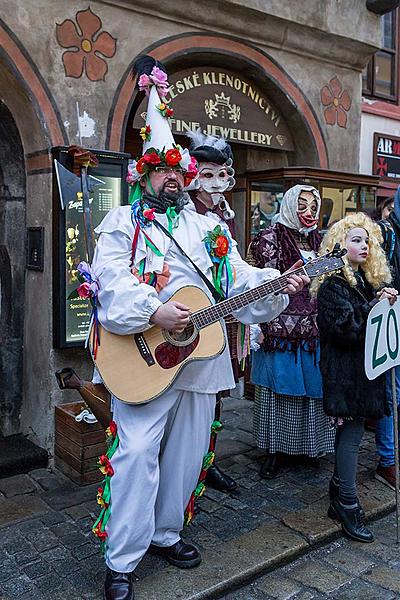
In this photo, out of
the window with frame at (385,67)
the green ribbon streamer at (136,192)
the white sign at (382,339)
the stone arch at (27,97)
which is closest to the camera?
the green ribbon streamer at (136,192)

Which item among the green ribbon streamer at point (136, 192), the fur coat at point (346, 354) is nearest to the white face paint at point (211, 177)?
the green ribbon streamer at point (136, 192)

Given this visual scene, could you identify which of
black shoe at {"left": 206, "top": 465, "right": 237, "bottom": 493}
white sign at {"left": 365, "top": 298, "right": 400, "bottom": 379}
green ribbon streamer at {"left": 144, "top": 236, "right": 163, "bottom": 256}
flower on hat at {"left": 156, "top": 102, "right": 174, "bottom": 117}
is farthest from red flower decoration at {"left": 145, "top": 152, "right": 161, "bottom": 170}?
black shoe at {"left": 206, "top": 465, "right": 237, "bottom": 493}

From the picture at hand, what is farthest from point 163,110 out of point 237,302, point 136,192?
point 237,302

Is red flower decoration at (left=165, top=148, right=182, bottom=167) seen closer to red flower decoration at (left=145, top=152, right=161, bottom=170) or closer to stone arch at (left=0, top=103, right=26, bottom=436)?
red flower decoration at (left=145, top=152, right=161, bottom=170)

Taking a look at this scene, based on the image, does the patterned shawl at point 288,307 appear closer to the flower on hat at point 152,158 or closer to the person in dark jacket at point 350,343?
the person in dark jacket at point 350,343

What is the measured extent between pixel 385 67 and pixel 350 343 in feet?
16.7

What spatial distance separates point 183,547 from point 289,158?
394cm

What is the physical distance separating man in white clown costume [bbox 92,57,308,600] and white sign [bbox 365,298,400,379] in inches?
22.7

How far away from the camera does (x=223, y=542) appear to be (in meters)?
3.18

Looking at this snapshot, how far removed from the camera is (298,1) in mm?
5250

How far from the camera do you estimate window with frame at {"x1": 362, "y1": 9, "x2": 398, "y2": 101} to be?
688cm

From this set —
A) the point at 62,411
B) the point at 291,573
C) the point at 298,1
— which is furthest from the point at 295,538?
the point at 298,1

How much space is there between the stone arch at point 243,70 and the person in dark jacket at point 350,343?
1.79 m

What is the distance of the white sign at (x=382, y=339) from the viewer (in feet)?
10.1
